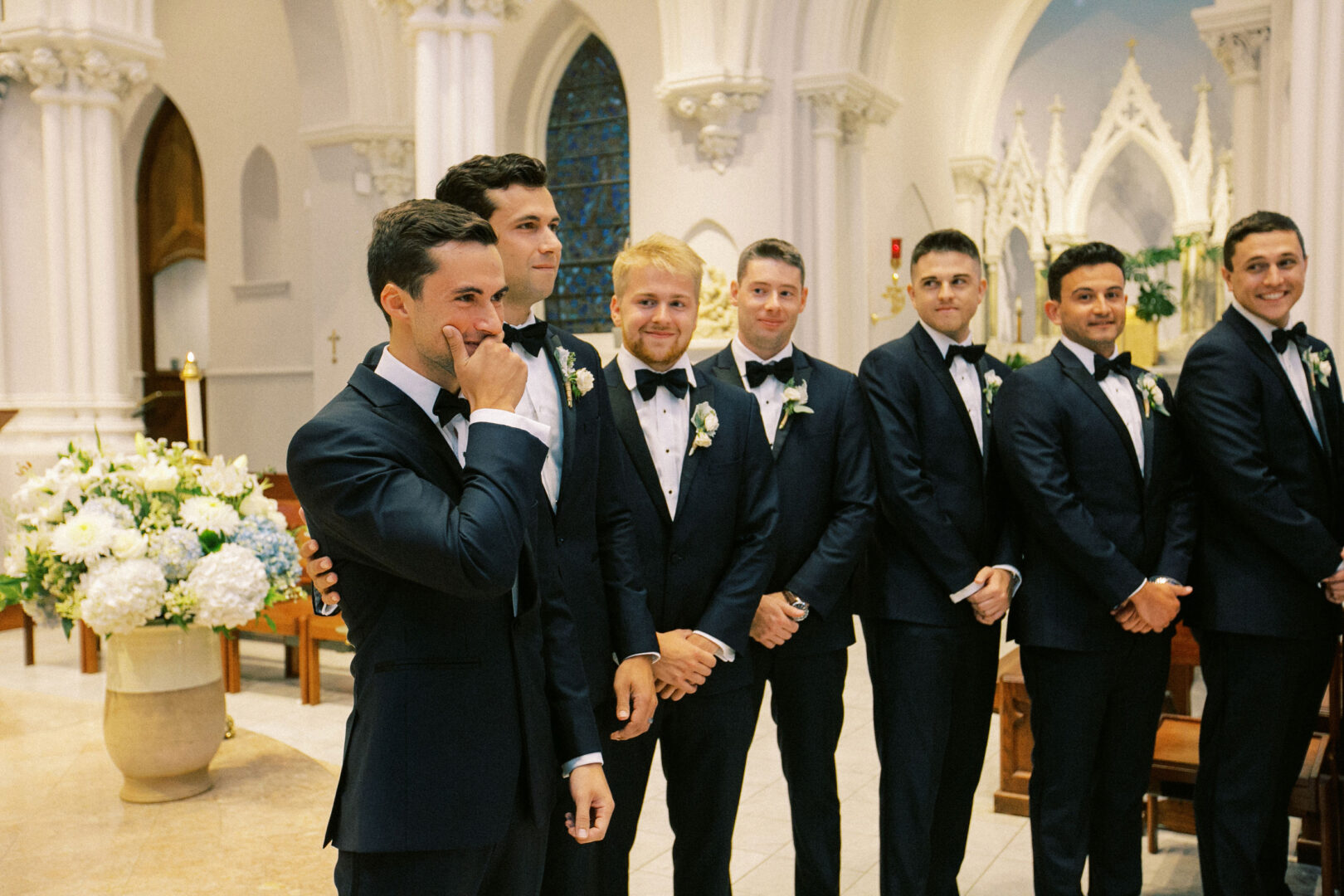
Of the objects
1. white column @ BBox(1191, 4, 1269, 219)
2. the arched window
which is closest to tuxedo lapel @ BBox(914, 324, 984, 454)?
white column @ BBox(1191, 4, 1269, 219)

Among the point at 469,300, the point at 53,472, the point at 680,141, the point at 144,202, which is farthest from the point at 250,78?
the point at 469,300

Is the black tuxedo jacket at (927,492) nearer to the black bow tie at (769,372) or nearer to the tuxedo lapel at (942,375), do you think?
the tuxedo lapel at (942,375)

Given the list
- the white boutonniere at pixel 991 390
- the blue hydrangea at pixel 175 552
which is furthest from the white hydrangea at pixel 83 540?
the white boutonniere at pixel 991 390

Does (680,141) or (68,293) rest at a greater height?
(680,141)

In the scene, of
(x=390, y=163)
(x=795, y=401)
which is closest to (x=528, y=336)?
(x=795, y=401)

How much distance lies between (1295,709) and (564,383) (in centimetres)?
217

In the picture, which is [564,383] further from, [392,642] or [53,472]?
[53,472]

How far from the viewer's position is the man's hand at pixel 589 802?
1.80 metres

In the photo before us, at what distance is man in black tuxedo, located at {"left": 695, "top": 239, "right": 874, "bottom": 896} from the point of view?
9.43 feet

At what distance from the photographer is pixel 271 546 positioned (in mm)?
3082

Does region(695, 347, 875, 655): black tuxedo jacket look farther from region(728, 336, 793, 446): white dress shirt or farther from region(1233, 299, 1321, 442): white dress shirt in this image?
region(1233, 299, 1321, 442): white dress shirt

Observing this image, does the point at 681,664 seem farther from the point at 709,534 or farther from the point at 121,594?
the point at 121,594

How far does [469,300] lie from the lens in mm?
1660

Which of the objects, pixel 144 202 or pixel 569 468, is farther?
pixel 144 202
